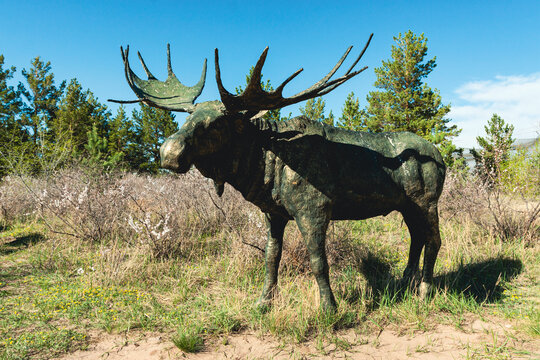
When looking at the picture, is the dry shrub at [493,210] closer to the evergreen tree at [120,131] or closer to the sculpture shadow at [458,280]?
the sculpture shadow at [458,280]

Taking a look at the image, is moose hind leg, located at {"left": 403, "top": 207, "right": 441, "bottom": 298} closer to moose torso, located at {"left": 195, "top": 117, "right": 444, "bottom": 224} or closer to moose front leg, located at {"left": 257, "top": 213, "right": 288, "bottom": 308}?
moose torso, located at {"left": 195, "top": 117, "right": 444, "bottom": 224}

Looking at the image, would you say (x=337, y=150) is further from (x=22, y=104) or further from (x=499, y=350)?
(x=22, y=104)

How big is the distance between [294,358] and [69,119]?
25.9 m

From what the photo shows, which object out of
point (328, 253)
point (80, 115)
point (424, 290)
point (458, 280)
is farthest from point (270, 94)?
point (80, 115)

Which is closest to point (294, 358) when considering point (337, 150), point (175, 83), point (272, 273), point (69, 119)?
point (272, 273)

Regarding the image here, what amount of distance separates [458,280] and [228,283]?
2733 millimetres

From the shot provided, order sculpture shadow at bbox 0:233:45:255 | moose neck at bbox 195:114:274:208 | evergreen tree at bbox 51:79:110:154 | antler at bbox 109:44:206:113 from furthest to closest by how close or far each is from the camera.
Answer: evergreen tree at bbox 51:79:110:154, sculpture shadow at bbox 0:233:45:255, antler at bbox 109:44:206:113, moose neck at bbox 195:114:274:208

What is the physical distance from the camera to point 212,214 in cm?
630

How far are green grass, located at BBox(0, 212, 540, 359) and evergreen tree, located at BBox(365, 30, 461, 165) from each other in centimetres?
1379

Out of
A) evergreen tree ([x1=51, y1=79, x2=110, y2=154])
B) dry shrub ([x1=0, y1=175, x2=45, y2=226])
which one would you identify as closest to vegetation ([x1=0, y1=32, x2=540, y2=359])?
dry shrub ([x1=0, y1=175, x2=45, y2=226])

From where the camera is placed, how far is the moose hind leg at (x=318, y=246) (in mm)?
2532

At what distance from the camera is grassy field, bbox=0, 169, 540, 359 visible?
2.74 metres

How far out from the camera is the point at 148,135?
25.8 m

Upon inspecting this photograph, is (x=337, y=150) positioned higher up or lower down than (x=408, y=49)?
lower down
